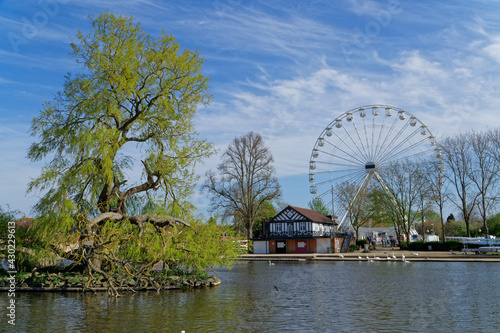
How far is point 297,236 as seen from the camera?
193 ft

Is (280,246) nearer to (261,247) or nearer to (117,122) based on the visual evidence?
(261,247)

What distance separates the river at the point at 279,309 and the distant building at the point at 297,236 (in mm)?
36061

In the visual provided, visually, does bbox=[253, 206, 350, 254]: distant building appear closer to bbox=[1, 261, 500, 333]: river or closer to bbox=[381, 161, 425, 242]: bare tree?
bbox=[381, 161, 425, 242]: bare tree

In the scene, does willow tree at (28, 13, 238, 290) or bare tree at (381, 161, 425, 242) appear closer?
willow tree at (28, 13, 238, 290)

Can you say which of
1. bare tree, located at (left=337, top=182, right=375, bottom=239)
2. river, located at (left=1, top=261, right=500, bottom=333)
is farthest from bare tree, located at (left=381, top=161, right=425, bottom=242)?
river, located at (left=1, top=261, right=500, bottom=333)

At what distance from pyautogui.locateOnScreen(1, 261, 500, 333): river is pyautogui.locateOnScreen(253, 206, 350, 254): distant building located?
1420 inches

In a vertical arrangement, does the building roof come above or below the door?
above

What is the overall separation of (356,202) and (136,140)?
43026 mm

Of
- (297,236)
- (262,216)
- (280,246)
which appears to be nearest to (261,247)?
(280,246)

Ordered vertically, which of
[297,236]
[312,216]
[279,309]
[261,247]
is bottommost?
[279,309]

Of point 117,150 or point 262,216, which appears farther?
point 262,216

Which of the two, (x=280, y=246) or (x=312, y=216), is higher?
(x=312, y=216)

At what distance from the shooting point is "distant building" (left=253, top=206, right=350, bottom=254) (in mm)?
58375

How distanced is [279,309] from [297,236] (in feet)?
145
